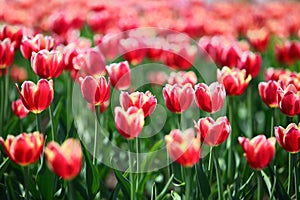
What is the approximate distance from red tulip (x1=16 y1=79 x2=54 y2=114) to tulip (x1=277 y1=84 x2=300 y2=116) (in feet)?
2.50

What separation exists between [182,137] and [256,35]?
1823 millimetres

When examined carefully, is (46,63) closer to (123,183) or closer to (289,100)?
Result: (123,183)

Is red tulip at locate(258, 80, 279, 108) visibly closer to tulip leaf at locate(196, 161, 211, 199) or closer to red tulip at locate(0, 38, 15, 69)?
tulip leaf at locate(196, 161, 211, 199)

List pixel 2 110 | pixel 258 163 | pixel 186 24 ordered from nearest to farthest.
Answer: pixel 258 163, pixel 2 110, pixel 186 24

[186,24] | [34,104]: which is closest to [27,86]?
[34,104]

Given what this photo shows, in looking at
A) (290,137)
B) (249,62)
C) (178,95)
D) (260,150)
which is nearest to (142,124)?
(178,95)

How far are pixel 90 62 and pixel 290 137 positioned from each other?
870 mm

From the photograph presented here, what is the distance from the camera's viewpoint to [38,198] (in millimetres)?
1781

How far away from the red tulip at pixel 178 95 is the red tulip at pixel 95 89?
198mm

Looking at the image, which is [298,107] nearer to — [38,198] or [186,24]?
[38,198]

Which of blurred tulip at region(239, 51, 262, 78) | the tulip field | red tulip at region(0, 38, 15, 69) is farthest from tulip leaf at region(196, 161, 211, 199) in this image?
red tulip at region(0, 38, 15, 69)

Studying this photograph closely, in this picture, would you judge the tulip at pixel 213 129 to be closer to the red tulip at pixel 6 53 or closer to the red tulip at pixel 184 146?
the red tulip at pixel 184 146

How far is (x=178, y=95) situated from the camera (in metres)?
1.75

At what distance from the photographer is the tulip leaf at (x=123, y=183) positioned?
5.75ft
